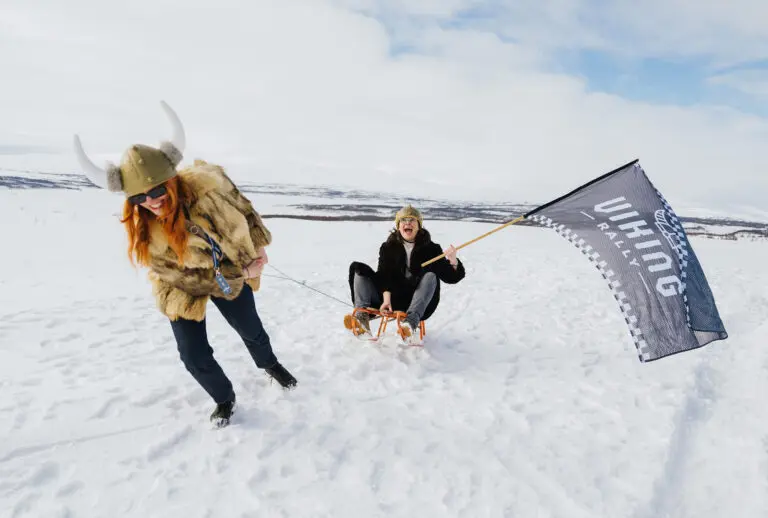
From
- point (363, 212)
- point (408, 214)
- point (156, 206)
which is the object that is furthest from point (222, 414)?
point (363, 212)

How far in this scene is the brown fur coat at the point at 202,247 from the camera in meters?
2.67

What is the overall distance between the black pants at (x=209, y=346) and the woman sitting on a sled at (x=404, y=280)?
1.20 meters

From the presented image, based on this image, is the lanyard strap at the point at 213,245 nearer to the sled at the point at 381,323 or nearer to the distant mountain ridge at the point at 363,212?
the sled at the point at 381,323

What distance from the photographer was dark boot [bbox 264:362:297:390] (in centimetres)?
354

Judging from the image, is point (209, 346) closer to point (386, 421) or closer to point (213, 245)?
point (213, 245)

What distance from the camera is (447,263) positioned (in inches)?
173

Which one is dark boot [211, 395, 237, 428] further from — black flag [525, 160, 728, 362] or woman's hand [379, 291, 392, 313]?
black flag [525, 160, 728, 362]

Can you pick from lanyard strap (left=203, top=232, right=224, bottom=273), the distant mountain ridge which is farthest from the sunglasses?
the distant mountain ridge

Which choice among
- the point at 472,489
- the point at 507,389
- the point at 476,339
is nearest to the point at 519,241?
the point at 476,339

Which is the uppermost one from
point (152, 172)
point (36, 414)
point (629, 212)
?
point (629, 212)

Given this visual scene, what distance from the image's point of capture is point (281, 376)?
11.6 feet

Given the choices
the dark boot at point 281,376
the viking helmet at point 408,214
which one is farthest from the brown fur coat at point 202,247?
the viking helmet at point 408,214

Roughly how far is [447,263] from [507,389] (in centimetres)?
129

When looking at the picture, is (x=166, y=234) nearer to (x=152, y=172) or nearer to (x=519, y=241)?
(x=152, y=172)
